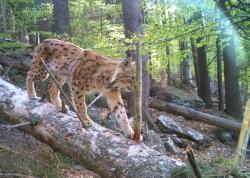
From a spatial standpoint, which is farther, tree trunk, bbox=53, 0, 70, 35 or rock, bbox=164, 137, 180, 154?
tree trunk, bbox=53, 0, 70, 35

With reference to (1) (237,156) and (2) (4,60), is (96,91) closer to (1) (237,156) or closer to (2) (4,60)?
(1) (237,156)

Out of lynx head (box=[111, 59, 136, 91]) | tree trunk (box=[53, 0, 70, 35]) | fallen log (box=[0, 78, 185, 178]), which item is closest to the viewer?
fallen log (box=[0, 78, 185, 178])

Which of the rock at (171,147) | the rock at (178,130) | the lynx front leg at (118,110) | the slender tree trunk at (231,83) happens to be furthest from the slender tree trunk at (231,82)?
the lynx front leg at (118,110)

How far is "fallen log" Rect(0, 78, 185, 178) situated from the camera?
4.57 metres

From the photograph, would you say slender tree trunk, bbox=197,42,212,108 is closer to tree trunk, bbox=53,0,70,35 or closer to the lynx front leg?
tree trunk, bbox=53,0,70,35

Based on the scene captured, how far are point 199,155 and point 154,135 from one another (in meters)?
1.87

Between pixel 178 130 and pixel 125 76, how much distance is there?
22.5 ft

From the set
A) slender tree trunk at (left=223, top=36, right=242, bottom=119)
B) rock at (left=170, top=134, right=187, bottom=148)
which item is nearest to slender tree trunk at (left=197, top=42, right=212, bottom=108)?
slender tree trunk at (left=223, top=36, right=242, bottom=119)

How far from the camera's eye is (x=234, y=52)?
1530 centimetres

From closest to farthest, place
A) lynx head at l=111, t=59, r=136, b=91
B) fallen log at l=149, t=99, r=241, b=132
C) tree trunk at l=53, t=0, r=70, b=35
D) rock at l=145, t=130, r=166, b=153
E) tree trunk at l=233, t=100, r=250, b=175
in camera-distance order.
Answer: tree trunk at l=233, t=100, r=250, b=175
lynx head at l=111, t=59, r=136, b=91
rock at l=145, t=130, r=166, b=153
tree trunk at l=53, t=0, r=70, b=35
fallen log at l=149, t=99, r=241, b=132

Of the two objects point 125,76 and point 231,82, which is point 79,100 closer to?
point 125,76

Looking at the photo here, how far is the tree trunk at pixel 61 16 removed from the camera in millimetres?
13617

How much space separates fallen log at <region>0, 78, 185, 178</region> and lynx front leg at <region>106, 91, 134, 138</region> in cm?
46

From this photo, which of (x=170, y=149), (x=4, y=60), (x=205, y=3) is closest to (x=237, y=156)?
(x=205, y=3)
